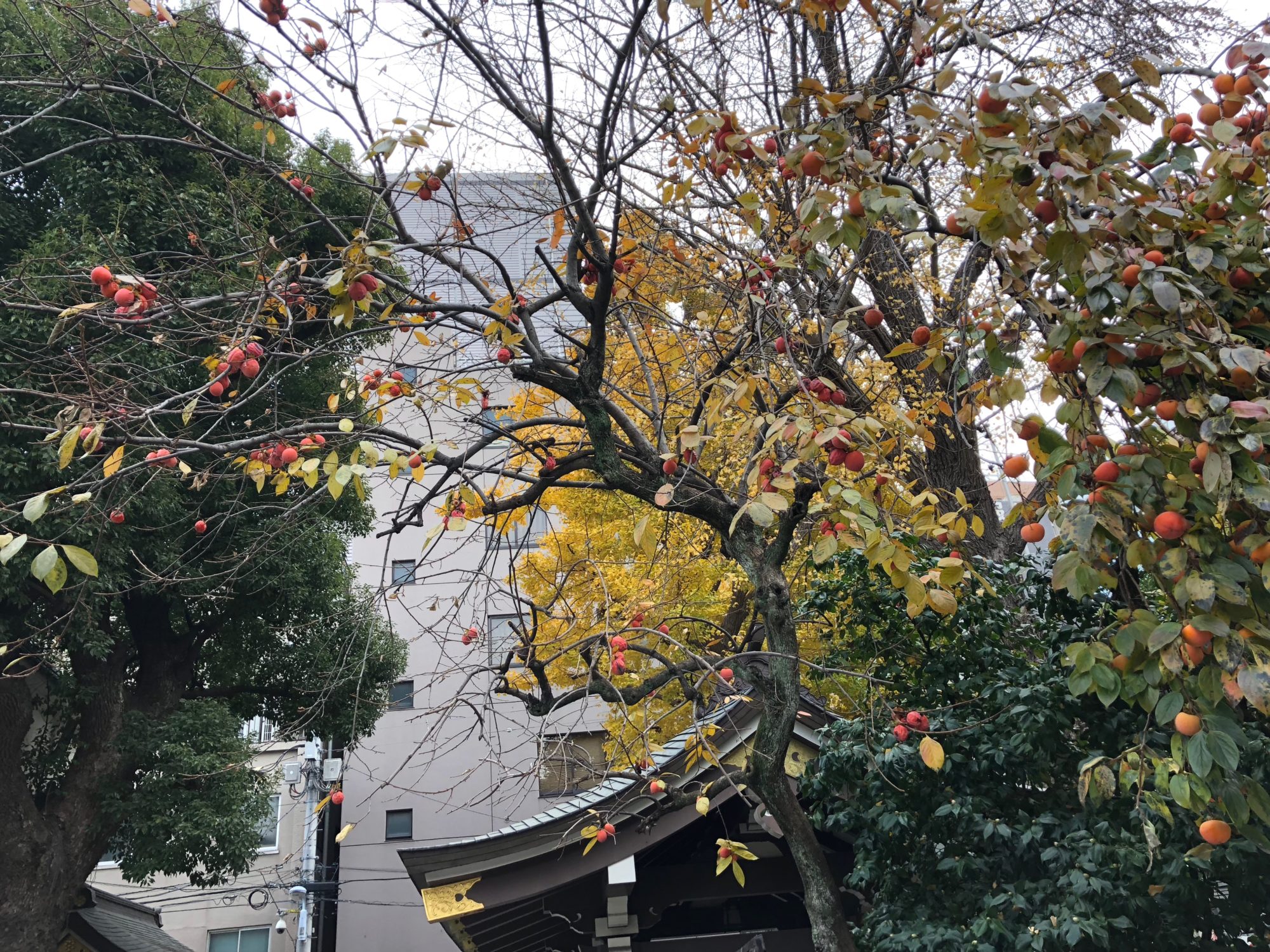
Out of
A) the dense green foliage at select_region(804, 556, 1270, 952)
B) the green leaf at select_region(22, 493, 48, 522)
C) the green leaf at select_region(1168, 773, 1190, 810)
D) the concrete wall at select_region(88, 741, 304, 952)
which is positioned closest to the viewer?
the green leaf at select_region(1168, 773, 1190, 810)

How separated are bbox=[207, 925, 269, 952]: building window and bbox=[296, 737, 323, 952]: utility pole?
3.86 meters

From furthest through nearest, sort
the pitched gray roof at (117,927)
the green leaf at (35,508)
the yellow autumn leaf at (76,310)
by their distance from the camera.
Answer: the pitched gray roof at (117,927), the yellow autumn leaf at (76,310), the green leaf at (35,508)

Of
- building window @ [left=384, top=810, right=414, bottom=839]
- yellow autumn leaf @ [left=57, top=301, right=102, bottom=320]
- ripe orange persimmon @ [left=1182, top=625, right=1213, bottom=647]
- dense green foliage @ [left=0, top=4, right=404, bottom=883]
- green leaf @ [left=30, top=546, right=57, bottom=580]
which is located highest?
dense green foliage @ [left=0, top=4, right=404, bottom=883]

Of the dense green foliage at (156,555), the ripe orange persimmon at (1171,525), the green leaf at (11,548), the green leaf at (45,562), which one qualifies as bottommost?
the ripe orange persimmon at (1171,525)

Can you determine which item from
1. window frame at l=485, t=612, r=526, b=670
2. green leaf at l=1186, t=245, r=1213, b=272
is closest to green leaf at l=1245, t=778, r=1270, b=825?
green leaf at l=1186, t=245, r=1213, b=272

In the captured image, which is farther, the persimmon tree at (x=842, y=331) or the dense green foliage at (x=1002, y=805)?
the dense green foliage at (x=1002, y=805)

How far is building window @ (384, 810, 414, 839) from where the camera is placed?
16.5m

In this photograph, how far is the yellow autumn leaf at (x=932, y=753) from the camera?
2.97 m

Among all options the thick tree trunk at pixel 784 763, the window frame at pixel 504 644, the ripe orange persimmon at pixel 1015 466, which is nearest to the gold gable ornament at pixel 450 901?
the window frame at pixel 504 644

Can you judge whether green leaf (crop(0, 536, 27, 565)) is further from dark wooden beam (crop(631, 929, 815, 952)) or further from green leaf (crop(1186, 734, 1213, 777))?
dark wooden beam (crop(631, 929, 815, 952))

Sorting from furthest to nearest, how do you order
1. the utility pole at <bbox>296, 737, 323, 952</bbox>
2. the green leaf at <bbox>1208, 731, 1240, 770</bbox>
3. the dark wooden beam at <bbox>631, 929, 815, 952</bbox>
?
the utility pole at <bbox>296, 737, 323, 952</bbox> < the dark wooden beam at <bbox>631, 929, 815, 952</bbox> < the green leaf at <bbox>1208, 731, 1240, 770</bbox>

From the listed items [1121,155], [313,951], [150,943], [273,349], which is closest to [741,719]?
[273,349]

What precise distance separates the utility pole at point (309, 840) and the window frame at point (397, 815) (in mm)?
3297

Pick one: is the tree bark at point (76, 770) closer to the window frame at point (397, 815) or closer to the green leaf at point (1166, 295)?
the window frame at point (397, 815)
